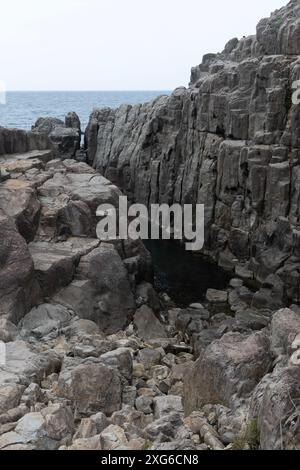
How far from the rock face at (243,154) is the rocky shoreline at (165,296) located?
0.12m

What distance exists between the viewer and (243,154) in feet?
132

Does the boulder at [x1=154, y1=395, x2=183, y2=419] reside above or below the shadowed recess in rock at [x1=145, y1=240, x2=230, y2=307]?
above

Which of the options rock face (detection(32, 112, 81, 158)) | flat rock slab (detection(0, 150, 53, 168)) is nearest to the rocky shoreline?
flat rock slab (detection(0, 150, 53, 168))

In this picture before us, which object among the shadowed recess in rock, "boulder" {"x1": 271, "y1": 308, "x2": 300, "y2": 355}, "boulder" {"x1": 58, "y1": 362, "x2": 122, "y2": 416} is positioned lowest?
the shadowed recess in rock

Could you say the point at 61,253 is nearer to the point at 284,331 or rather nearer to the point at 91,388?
the point at 91,388

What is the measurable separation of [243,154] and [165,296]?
46.9 feet

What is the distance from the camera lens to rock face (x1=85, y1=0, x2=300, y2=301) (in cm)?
3641

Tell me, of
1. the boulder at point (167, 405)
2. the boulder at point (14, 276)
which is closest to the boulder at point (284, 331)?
the boulder at point (167, 405)

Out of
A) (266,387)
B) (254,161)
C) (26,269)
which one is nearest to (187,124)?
(254,161)

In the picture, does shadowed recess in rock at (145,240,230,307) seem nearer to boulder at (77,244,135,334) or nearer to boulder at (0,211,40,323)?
boulder at (77,244,135,334)

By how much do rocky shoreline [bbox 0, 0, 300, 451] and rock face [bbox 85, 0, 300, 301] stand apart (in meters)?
0.12

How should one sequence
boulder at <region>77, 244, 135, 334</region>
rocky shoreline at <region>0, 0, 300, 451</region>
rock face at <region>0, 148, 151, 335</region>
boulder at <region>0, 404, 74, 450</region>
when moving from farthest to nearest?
boulder at <region>77, 244, 135, 334</region>
rock face at <region>0, 148, 151, 335</region>
rocky shoreline at <region>0, 0, 300, 451</region>
boulder at <region>0, 404, 74, 450</region>

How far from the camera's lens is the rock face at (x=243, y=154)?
3641 cm
